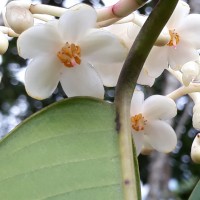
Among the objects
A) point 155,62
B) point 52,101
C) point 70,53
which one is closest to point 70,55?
point 70,53

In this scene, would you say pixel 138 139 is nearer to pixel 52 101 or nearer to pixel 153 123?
pixel 153 123

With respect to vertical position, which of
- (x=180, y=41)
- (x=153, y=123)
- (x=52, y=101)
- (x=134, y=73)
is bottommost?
(x=52, y=101)

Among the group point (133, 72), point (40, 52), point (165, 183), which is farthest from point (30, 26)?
point (165, 183)

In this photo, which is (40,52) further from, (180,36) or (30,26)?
(180,36)

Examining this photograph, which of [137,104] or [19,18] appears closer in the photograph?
[19,18]

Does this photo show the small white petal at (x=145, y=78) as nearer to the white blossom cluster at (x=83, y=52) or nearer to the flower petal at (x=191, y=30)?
the white blossom cluster at (x=83, y=52)

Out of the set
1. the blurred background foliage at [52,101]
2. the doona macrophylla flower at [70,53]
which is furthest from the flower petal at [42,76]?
the blurred background foliage at [52,101]

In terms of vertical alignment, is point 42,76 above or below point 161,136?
above
